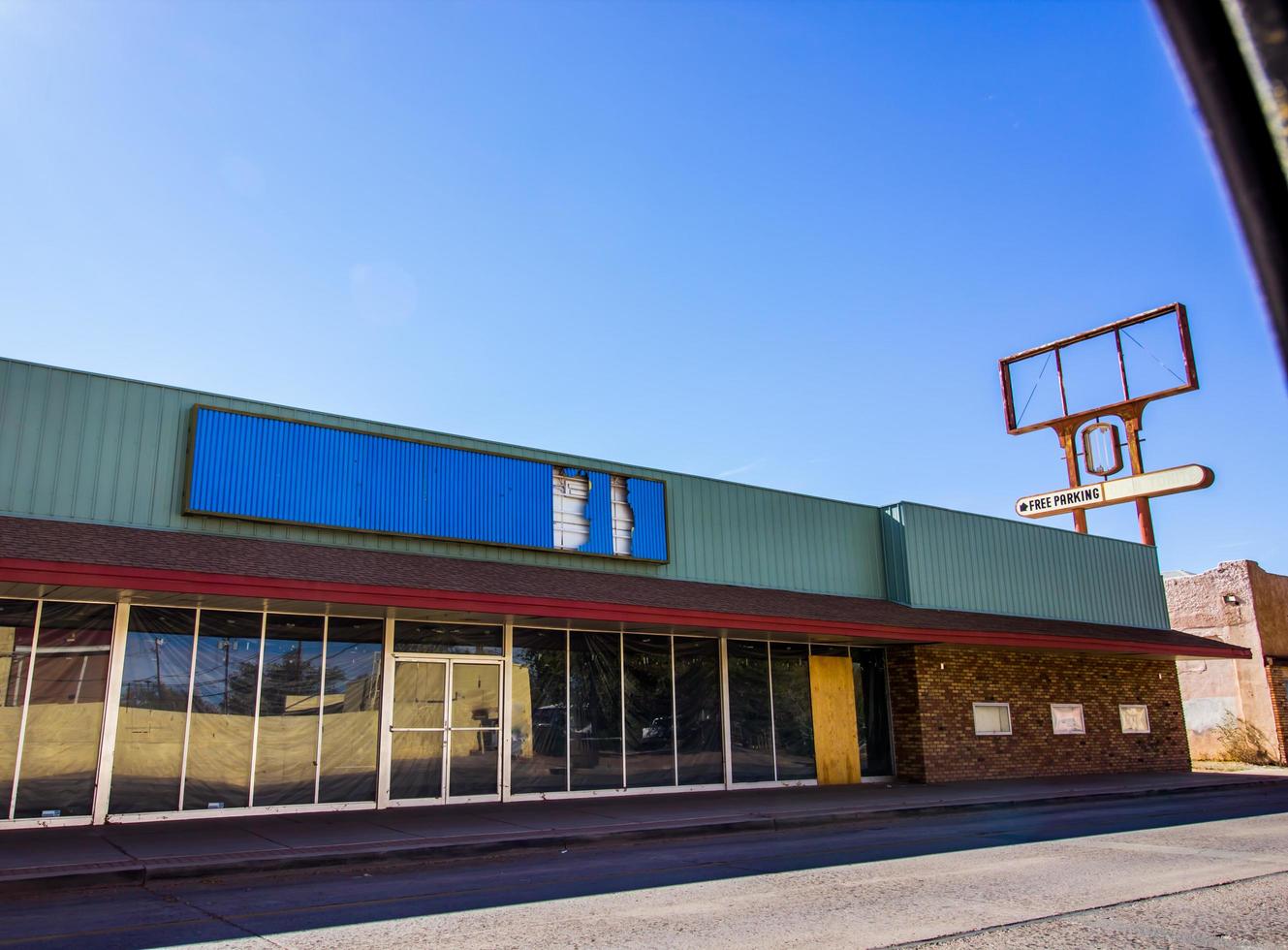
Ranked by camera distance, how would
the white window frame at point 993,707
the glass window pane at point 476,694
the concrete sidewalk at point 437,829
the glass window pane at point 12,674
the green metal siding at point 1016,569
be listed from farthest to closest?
the green metal siding at point 1016,569
the white window frame at point 993,707
the glass window pane at point 476,694
the glass window pane at point 12,674
the concrete sidewalk at point 437,829

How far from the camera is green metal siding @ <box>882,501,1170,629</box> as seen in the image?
22.5 meters

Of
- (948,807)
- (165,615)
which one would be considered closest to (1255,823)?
(948,807)

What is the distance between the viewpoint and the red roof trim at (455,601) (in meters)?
11.4

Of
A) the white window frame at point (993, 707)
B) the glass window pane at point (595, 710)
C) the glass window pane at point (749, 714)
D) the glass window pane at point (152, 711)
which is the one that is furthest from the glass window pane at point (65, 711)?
the white window frame at point (993, 707)

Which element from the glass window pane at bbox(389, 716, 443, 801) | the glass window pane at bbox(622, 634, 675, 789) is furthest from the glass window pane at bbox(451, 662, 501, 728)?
the glass window pane at bbox(622, 634, 675, 789)

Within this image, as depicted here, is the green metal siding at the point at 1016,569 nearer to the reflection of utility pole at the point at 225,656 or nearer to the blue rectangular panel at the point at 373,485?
the blue rectangular panel at the point at 373,485

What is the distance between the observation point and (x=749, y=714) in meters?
19.6

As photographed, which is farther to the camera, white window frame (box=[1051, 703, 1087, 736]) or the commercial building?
white window frame (box=[1051, 703, 1087, 736])

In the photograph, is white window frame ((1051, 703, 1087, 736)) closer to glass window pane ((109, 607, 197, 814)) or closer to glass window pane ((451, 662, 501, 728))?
glass window pane ((451, 662, 501, 728))

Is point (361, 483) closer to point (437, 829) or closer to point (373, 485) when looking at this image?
point (373, 485)

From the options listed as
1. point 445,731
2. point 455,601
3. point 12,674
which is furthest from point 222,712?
point 455,601

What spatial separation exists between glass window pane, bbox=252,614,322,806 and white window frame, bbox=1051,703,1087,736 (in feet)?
53.9

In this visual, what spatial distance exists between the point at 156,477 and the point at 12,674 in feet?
10.0

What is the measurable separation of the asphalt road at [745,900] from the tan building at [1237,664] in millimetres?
16585
